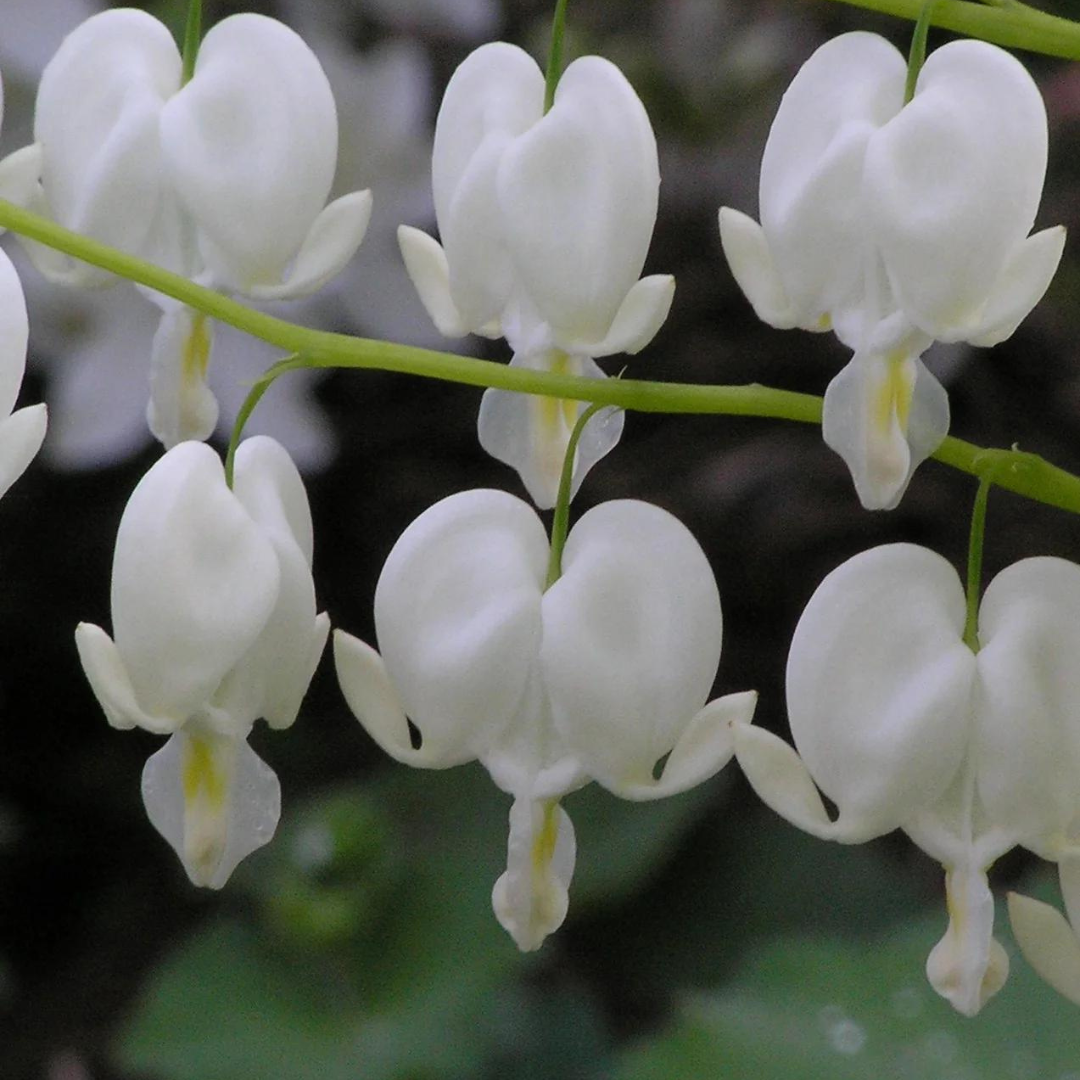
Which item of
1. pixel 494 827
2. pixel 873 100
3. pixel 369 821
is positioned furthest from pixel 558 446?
pixel 494 827

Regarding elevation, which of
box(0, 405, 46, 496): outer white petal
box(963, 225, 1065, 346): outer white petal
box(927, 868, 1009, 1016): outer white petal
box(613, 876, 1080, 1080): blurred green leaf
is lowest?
box(613, 876, 1080, 1080): blurred green leaf

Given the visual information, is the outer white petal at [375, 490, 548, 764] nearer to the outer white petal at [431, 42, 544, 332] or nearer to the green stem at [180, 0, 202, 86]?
the outer white petal at [431, 42, 544, 332]

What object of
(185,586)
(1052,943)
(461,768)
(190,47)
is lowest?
(461,768)

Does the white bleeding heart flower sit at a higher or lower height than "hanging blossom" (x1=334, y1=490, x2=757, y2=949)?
higher

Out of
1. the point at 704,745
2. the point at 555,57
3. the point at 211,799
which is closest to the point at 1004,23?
the point at 555,57

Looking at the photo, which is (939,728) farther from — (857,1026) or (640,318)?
(857,1026)

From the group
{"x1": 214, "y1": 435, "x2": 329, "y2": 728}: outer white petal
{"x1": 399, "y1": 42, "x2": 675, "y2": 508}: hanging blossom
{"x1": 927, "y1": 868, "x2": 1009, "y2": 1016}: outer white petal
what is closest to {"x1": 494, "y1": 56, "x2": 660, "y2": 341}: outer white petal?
{"x1": 399, "y1": 42, "x2": 675, "y2": 508}: hanging blossom

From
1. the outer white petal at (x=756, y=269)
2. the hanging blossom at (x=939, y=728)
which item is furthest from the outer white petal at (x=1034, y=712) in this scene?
the outer white petal at (x=756, y=269)
